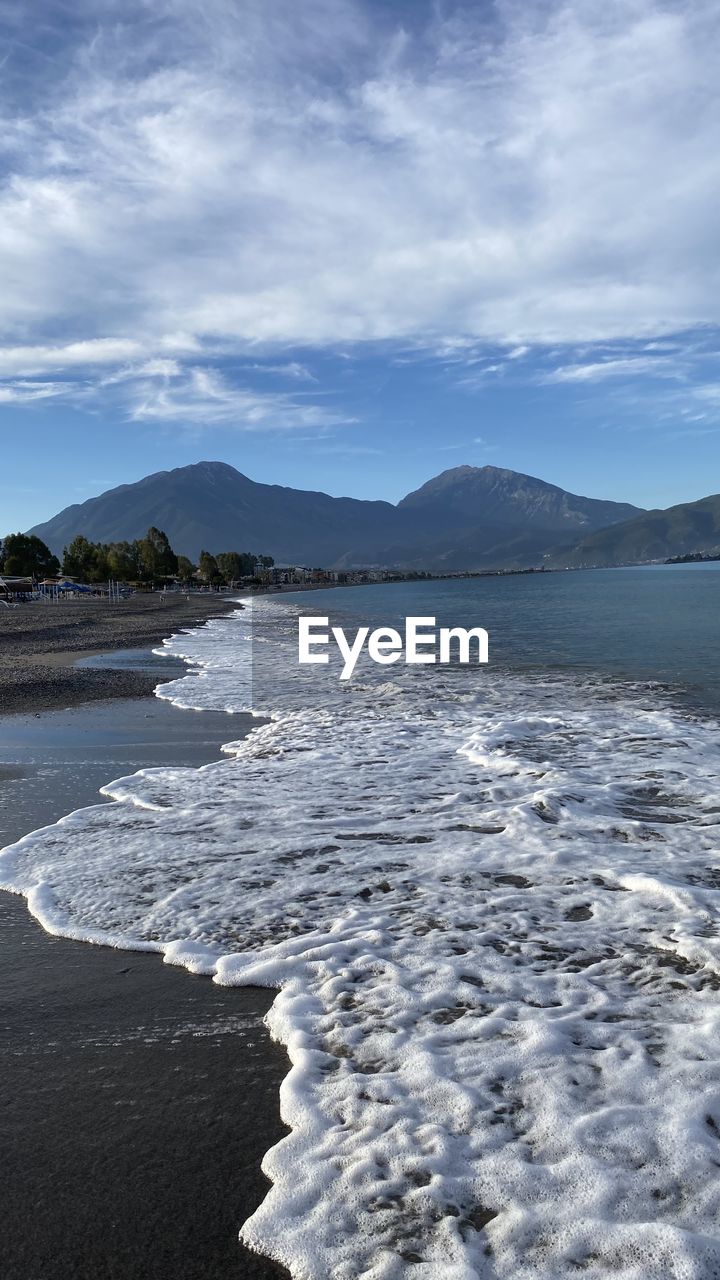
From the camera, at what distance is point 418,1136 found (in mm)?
3840

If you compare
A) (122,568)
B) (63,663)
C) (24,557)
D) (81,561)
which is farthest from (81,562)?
(63,663)

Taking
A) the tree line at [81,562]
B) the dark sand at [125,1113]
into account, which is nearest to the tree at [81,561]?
the tree line at [81,562]

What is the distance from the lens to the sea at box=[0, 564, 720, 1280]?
132 inches

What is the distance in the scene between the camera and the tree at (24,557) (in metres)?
137

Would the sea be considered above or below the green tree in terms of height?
below

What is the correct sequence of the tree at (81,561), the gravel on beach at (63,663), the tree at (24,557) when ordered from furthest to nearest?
the tree at (81,561) → the tree at (24,557) → the gravel on beach at (63,663)

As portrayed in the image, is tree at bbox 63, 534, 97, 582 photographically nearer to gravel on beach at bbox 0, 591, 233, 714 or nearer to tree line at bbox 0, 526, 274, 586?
tree line at bbox 0, 526, 274, 586

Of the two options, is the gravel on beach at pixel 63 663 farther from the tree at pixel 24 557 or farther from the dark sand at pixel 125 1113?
the tree at pixel 24 557

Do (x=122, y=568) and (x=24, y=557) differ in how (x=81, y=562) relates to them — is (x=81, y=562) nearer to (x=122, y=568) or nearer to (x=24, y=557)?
(x=122, y=568)

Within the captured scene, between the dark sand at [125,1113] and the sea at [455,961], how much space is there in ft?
0.56

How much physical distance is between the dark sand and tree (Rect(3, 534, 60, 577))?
5673 inches

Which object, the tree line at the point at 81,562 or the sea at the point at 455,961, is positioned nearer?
the sea at the point at 455,961

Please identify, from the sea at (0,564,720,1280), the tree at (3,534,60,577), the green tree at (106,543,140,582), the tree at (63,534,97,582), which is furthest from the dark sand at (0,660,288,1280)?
the tree at (63,534,97,582)

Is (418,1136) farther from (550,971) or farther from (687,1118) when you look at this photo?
(550,971)
